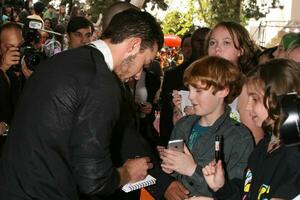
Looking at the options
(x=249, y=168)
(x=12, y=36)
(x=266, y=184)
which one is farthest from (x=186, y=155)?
(x=12, y=36)

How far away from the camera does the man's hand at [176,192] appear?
9.47 ft

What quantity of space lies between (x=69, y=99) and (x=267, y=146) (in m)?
0.96

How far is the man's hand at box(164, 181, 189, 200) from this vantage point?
2885 millimetres

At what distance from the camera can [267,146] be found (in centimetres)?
230

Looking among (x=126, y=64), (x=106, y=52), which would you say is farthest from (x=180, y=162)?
(x=106, y=52)

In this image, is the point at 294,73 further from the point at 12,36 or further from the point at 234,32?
the point at 12,36

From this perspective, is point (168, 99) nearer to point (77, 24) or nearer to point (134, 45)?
point (77, 24)

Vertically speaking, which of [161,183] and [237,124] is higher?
[237,124]

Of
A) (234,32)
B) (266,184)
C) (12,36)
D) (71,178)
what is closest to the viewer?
(266,184)

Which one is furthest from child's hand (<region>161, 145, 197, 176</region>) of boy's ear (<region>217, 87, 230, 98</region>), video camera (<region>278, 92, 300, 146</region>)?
video camera (<region>278, 92, 300, 146</region>)

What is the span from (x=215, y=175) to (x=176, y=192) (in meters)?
0.58

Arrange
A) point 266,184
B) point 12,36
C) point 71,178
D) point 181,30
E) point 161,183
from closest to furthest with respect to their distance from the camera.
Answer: point 266,184 < point 71,178 < point 161,183 < point 12,36 < point 181,30

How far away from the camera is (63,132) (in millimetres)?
2146

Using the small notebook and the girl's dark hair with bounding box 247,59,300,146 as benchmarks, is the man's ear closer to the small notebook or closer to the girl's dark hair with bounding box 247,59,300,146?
the girl's dark hair with bounding box 247,59,300,146
